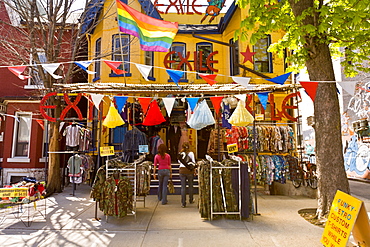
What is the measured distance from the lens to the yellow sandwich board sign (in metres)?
3.36

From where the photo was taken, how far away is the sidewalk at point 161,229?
195 inches

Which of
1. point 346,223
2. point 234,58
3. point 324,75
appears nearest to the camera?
point 346,223

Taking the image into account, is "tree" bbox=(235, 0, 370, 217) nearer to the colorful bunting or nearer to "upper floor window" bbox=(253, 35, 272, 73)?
the colorful bunting

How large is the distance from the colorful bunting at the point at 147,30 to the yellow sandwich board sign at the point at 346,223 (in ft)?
15.9

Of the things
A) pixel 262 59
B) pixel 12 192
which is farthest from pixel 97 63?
pixel 12 192

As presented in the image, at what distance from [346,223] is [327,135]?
9.78 feet

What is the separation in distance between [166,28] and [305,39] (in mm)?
3603

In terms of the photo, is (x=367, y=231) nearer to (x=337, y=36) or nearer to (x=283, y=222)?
(x=283, y=222)

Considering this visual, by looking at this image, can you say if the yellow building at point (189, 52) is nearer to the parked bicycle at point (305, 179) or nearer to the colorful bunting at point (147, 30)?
the parked bicycle at point (305, 179)

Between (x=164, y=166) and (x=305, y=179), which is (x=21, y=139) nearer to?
(x=164, y=166)

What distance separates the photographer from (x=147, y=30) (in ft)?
20.5

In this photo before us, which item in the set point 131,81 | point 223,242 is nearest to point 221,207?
point 223,242

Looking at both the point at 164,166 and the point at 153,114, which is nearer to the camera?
the point at 164,166

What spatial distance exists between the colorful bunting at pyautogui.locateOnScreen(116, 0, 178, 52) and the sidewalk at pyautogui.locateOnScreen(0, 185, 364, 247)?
4.38 metres
